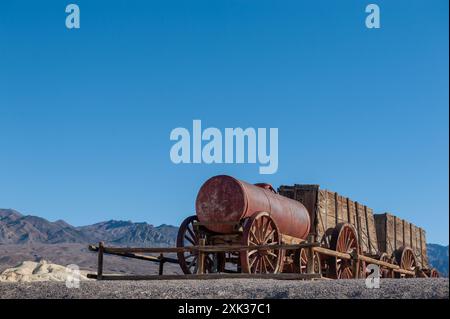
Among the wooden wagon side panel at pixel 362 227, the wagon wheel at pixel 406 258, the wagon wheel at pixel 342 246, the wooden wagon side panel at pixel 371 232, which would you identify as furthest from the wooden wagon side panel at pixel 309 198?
the wagon wheel at pixel 406 258

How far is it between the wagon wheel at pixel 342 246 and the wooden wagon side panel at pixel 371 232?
2.60 m

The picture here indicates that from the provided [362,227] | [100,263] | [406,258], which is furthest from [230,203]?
[406,258]

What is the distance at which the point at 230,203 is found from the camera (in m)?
15.7

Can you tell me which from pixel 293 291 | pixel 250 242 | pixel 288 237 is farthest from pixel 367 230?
pixel 293 291

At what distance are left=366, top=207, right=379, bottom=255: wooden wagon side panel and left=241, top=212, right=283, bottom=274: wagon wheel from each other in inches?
295

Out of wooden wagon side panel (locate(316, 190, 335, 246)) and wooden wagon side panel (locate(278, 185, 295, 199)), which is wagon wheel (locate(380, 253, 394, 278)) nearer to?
wooden wagon side panel (locate(316, 190, 335, 246))

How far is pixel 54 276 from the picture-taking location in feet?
104

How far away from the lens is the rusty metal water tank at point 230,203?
1563cm

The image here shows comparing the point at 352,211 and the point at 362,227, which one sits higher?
the point at 352,211

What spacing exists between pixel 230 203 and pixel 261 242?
4.02 ft

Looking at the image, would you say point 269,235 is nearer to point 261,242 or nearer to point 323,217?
point 261,242

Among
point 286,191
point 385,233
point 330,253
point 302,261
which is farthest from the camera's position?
point 385,233

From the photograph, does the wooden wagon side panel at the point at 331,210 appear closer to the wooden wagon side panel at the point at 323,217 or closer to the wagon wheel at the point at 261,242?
the wooden wagon side panel at the point at 323,217
